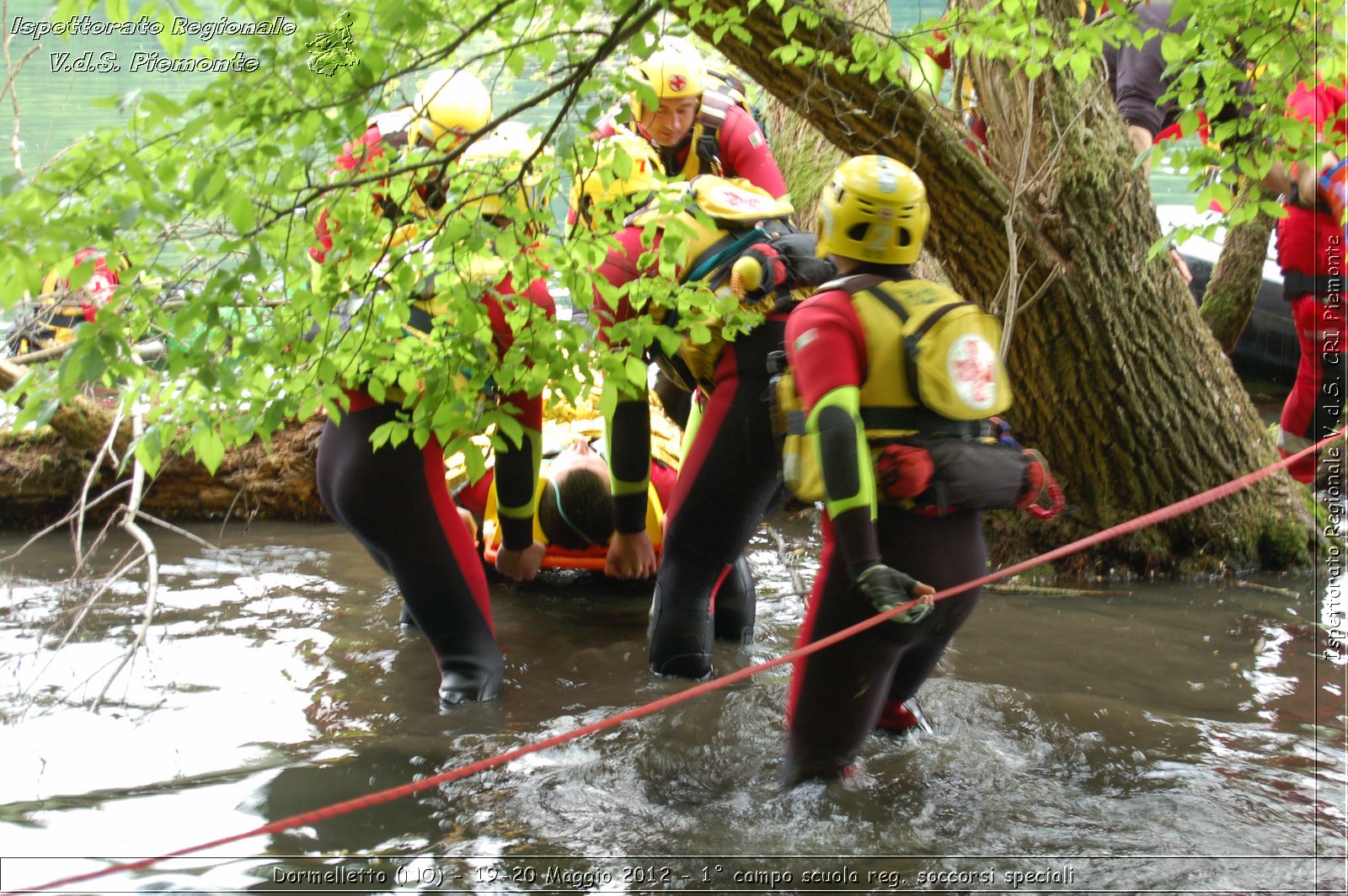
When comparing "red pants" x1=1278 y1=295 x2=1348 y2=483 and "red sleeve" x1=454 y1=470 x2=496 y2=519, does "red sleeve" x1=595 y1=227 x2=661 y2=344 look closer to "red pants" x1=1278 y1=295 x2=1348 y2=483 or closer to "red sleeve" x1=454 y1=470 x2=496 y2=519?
"red sleeve" x1=454 y1=470 x2=496 y2=519

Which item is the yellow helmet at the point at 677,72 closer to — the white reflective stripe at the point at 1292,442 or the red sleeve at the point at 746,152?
the red sleeve at the point at 746,152

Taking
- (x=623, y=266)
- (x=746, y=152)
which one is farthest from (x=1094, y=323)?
(x=623, y=266)

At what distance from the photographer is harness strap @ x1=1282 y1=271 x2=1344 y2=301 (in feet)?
17.4

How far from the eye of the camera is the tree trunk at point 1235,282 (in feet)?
22.4

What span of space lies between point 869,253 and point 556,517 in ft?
8.56

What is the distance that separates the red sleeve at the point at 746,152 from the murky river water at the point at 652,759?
191cm

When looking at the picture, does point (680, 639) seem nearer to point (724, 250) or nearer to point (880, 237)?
point (724, 250)

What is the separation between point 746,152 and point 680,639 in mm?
1948

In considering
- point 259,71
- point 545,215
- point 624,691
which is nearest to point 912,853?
point 624,691

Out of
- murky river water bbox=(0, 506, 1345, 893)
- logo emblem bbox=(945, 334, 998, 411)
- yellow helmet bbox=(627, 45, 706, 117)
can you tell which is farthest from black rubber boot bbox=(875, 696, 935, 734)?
yellow helmet bbox=(627, 45, 706, 117)

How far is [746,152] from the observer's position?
462cm

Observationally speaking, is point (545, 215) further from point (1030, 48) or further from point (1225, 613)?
point (1225, 613)

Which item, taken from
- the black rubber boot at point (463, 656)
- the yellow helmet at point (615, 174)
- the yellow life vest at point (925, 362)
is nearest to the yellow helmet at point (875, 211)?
the yellow life vest at point (925, 362)

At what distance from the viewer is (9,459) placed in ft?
20.8
